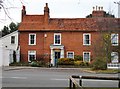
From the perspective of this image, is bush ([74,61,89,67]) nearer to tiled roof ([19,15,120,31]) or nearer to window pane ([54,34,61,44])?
window pane ([54,34,61,44])

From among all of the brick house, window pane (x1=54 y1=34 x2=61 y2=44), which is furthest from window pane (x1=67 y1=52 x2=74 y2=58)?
window pane (x1=54 y1=34 x2=61 y2=44)

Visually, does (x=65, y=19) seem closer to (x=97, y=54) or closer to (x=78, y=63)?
(x=78, y=63)

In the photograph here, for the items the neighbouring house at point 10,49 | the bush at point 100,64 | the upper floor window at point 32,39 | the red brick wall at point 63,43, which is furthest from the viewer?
the upper floor window at point 32,39

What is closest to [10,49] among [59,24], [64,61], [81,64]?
[59,24]

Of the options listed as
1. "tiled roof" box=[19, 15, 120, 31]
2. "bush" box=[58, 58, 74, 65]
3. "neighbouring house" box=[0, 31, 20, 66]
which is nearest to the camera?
"bush" box=[58, 58, 74, 65]

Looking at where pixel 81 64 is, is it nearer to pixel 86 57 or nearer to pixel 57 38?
pixel 86 57

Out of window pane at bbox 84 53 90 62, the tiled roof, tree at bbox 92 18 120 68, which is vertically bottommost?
window pane at bbox 84 53 90 62

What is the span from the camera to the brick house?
51906 millimetres

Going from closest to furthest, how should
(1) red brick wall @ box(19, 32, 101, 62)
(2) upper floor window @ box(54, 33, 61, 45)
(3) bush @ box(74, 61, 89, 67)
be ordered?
(3) bush @ box(74, 61, 89, 67)
(1) red brick wall @ box(19, 32, 101, 62)
(2) upper floor window @ box(54, 33, 61, 45)

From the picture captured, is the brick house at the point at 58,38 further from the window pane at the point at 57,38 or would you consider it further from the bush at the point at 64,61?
the bush at the point at 64,61

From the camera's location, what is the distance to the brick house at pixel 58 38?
51.9 meters

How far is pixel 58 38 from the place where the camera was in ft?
172

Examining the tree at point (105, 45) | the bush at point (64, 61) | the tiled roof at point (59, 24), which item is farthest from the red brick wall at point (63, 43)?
the tree at point (105, 45)

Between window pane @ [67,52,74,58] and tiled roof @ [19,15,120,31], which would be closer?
window pane @ [67,52,74,58]
